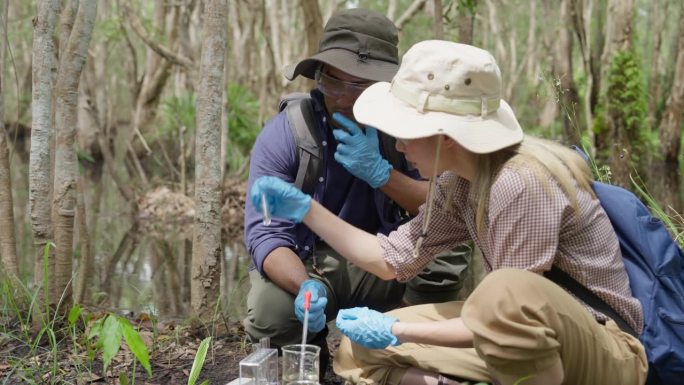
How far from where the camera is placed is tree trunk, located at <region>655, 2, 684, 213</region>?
11.8 meters

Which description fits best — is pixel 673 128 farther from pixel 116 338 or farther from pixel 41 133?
pixel 116 338

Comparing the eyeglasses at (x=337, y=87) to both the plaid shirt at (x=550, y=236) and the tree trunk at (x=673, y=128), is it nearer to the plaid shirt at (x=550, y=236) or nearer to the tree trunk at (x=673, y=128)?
the plaid shirt at (x=550, y=236)

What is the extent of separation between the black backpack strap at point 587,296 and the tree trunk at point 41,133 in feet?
6.83

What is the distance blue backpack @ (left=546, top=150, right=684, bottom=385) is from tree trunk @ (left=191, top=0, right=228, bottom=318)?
169cm

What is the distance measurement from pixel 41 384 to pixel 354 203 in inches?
52.0

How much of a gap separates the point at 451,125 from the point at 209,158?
158 centimetres

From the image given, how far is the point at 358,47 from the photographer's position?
3.07 metres

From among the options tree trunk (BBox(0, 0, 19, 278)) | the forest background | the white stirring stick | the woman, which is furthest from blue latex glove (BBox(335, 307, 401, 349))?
tree trunk (BBox(0, 0, 19, 278))

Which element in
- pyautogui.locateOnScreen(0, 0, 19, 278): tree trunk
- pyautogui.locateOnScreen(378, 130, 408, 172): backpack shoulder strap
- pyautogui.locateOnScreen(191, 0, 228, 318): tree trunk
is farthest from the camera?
pyautogui.locateOnScreen(191, 0, 228, 318): tree trunk

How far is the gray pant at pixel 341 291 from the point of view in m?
2.95

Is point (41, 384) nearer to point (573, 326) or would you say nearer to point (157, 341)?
point (157, 341)

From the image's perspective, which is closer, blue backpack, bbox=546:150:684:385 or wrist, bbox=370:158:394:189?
blue backpack, bbox=546:150:684:385

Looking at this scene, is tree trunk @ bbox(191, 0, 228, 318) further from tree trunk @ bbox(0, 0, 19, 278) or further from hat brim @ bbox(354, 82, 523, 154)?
hat brim @ bbox(354, 82, 523, 154)

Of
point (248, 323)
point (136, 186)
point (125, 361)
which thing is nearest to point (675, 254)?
point (248, 323)
